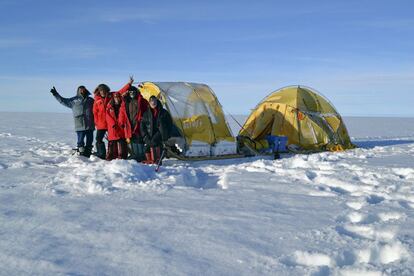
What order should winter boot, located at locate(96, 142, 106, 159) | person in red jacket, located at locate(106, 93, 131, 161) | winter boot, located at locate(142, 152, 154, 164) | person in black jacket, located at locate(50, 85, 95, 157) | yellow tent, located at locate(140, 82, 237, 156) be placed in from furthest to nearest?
yellow tent, located at locate(140, 82, 237, 156), person in black jacket, located at locate(50, 85, 95, 157), winter boot, located at locate(96, 142, 106, 159), person in red jacket, located at locate(106, 93, 131, 161), winter boot, located at locate(142, 152, 154, 164)

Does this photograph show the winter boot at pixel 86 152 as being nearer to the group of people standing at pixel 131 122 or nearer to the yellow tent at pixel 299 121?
the group of people standing at pixel 131 122

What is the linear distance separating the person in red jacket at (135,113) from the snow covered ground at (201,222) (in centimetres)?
188

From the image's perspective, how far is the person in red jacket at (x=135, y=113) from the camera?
29.7 feet

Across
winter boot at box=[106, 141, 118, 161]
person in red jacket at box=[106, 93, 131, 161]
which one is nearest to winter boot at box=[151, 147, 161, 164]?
person in red jacket at box=[106, 93, 131, 161]

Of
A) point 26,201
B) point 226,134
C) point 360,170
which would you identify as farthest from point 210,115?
point 26,201

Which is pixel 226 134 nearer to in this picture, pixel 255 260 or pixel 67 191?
pixel 67 191

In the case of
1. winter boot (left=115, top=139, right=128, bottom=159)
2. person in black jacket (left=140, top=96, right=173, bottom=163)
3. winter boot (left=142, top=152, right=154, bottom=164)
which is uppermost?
person in black jacket (left=140, top=96, right=173, bottom=163)

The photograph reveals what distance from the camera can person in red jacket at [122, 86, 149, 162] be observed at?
9.05 m

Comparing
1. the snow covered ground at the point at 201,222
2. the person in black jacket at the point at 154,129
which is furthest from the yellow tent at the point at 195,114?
the snow covered ground at the point at 201,222

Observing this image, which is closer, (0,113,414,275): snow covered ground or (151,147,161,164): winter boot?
(0,113,414,275): snow covered ground

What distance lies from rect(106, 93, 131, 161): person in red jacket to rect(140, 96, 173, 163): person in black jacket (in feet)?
1.29

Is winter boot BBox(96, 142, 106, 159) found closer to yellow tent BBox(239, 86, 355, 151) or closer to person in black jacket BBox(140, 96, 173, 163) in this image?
person in black jacket BBox(140, 96, 173, 163)

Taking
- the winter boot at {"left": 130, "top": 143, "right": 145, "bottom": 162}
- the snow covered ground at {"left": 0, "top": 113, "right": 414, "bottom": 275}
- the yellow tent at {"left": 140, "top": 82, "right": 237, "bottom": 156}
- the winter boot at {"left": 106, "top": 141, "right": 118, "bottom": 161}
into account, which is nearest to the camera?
the snow covered ground at {"left": 0, "top": 113, "right": 414, "bottom": 275}

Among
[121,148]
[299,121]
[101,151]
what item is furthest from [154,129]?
[299,121]
